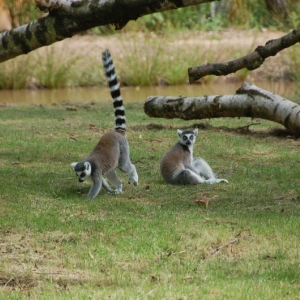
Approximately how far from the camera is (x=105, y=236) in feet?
20.7

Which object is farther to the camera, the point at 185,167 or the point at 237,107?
the point at 237,107

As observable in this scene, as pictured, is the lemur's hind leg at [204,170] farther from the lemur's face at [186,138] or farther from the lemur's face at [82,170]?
the lemur's face at [82,170]

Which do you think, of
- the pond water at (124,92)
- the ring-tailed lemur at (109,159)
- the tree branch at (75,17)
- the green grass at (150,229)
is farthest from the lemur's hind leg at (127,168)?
the pond water at (124,92)

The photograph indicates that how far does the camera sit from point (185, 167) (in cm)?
866

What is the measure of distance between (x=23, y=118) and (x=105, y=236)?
25.5 ft

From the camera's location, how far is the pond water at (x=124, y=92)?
18.2 meters

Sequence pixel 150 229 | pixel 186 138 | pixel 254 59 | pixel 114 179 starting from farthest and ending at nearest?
pixel 254 59
pixel 186 138
pixel 114 179
pixel 150 229

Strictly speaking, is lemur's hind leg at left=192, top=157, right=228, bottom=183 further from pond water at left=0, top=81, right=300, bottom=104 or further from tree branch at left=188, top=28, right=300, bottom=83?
pond water at left=0, top=81, right=300, bottom=104

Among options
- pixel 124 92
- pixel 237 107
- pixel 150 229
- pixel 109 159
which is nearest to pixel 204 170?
pixel 109 159

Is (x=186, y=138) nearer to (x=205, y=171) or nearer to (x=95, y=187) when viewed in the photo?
(x=205, y=171)

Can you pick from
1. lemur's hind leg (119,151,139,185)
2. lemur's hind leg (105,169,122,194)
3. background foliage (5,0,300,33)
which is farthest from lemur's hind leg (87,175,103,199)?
background foliage (5,0,300,33)

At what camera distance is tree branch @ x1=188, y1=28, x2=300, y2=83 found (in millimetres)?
9453

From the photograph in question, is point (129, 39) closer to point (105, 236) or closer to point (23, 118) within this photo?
point (23, 118)

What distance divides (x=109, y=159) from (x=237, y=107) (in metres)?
4.06
